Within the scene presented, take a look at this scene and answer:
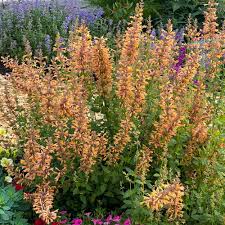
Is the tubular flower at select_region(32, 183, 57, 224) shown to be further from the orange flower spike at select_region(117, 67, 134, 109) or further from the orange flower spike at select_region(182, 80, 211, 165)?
the orange flower spike at select_region(182, 80, 211, 165)

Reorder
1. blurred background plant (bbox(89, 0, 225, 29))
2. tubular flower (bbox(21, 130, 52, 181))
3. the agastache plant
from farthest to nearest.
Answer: blurred background plant (bbox(89, 0, 225, 29)) → the agastache plant → tubular flower (bbox(21, 130, 52, 181))

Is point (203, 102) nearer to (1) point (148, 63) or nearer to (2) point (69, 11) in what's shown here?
(1) point (148, 63)

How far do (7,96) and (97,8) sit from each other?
5.05 meters

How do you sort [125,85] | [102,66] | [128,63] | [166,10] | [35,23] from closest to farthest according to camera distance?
[125,85]
[128,63]
[102,66]
[35,23]
[166,10]

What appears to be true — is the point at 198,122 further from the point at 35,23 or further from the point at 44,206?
the point at 35,23

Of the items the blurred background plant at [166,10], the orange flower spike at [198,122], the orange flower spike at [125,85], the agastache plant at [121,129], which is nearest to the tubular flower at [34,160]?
the agastache plant at [121,129]

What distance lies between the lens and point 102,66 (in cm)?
337

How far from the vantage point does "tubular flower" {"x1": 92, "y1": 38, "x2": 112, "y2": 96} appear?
328cm

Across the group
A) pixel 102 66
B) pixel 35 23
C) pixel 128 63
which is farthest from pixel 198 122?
pixel 35 23

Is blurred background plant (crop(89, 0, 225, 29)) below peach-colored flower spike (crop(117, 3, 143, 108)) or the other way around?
below

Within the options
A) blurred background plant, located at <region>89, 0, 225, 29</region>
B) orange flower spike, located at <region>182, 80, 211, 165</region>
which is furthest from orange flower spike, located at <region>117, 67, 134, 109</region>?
blurred background plant, located at <region>89, 0, 225, 29</region>

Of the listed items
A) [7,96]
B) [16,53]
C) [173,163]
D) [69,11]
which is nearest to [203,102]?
[173,163]

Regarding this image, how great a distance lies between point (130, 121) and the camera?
10.8ft

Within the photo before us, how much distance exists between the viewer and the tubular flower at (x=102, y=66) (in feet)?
10.8
